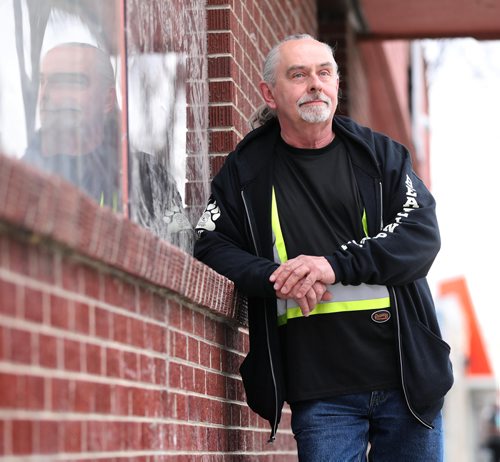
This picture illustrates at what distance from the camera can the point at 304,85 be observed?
4.56 m

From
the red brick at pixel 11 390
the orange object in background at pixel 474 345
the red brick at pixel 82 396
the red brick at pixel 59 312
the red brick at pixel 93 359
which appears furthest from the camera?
the orange object in background at pixel 474 345

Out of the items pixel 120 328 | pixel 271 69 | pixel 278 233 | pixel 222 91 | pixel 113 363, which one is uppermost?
pixel 222 91

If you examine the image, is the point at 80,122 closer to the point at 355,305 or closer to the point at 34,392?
the point at 355,305

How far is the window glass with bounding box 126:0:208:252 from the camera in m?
4.32

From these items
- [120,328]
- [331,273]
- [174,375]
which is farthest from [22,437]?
[331,273]

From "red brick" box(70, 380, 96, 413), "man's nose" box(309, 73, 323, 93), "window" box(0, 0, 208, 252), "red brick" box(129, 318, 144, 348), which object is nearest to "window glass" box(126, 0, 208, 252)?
"window" box(0, 0, 208, 252)

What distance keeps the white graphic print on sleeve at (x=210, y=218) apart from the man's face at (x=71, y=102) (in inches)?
27.5

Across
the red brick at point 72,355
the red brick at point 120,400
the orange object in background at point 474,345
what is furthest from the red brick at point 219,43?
the orange object in background at point 474,345

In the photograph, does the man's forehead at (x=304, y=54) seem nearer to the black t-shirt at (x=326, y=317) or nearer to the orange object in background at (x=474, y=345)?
the black t-shirt at (x=326, y=317)

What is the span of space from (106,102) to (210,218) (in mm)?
686

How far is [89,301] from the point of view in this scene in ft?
9.89

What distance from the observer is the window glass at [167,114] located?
170 inches

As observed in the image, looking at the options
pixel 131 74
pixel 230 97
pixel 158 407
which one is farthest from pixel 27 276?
pixel 230 97

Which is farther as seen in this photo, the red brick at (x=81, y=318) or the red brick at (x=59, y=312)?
the red brick at (x=81, y=318)
